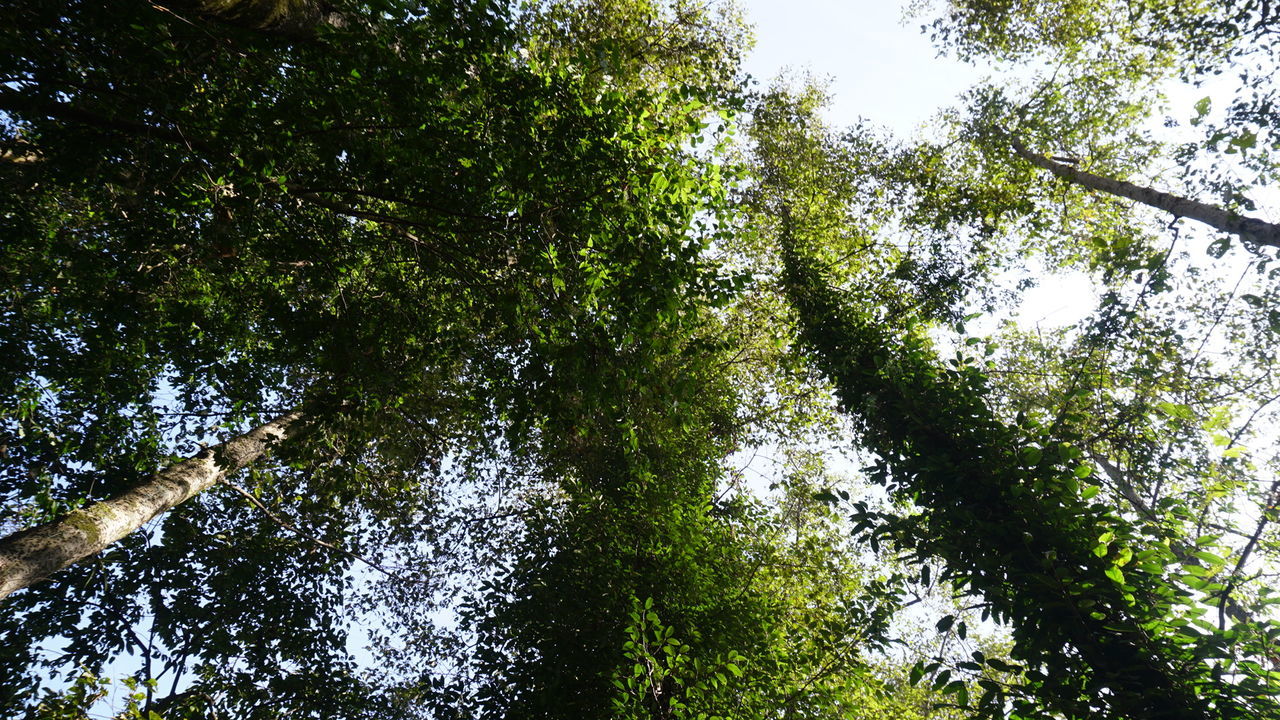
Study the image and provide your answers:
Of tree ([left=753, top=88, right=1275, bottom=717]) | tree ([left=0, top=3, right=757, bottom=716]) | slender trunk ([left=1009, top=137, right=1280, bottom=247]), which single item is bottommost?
tree ([left=753, top=88, right=1275, bottom=717])

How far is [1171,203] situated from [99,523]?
524 inches

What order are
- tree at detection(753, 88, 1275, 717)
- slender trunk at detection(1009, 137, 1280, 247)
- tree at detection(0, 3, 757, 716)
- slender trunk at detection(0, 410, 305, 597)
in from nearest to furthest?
tree at detection(753, 88, 1275, 717) → tree at detection(0, 3, 757, 716) → slender trunk at detection(0, 410, 305, 597) → slender trunk at detection(1009, 137, 1280, 247)

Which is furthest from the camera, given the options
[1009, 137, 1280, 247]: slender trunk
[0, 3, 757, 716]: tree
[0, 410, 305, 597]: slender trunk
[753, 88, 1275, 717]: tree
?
[1009, 137, 1280, 247]: slender trunk

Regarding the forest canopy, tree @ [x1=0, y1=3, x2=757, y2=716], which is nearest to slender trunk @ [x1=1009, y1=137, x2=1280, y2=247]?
the forest canopy

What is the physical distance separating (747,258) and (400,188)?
8104 millimetres

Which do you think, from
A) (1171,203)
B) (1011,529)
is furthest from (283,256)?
(1171,203)

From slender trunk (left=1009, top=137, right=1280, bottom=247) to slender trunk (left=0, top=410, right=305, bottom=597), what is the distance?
10.6 metres

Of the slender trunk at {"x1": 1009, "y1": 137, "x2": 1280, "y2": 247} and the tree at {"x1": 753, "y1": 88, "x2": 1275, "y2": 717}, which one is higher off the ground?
the slender trunk at {"x1": 1009, "y1": 137, "x2": 1280, "y2": 247}

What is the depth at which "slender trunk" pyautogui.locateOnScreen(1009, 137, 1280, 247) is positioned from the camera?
21.5ft

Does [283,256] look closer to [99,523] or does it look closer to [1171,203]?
[99,523]

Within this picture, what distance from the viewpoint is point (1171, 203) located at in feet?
24.8

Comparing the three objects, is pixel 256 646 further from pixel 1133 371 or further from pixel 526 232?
pixel 1133 371

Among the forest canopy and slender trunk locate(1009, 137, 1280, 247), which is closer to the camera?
the forest canopy

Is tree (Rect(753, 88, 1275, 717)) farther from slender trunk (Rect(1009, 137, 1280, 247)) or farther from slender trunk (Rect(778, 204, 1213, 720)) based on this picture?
slender trunk (Rect(1009, 137, 1280, 247))
